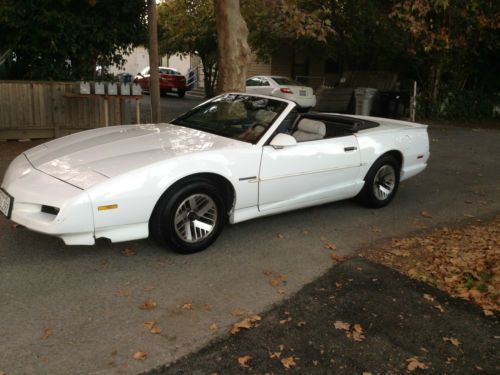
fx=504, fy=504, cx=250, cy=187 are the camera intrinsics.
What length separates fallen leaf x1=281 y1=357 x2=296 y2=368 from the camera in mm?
3014

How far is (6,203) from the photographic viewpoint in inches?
167

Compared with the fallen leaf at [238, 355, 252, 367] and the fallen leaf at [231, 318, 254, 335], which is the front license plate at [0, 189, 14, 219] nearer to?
the fallen leaf at [231, 318, 254, 335]

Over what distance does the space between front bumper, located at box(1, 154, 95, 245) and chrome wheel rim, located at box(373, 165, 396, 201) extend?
3.67 m

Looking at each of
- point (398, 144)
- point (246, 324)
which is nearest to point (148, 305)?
point (246, 324)

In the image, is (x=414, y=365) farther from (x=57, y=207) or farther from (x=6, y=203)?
(x=6, y=203)

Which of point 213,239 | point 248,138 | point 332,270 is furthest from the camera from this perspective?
point 248,138

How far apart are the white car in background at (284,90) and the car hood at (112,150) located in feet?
44.7

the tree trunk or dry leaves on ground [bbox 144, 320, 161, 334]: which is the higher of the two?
the tree trunk

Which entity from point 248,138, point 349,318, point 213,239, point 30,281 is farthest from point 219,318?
point 248,138

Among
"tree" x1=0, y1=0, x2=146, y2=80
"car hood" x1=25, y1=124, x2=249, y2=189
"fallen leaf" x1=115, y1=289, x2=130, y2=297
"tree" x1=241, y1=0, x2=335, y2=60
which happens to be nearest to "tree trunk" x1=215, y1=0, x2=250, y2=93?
"tree" x1=241, y1=0, x2=335, y2=60

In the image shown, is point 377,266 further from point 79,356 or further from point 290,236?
point 79,356

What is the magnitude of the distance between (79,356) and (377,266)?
2677 millimetres

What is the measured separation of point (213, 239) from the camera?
15.7ft

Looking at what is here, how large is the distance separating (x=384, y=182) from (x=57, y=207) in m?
4.11
